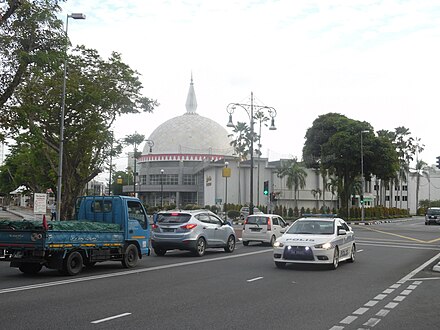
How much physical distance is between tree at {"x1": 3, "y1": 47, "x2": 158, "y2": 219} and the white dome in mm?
72807

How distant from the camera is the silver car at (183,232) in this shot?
63.6 ft

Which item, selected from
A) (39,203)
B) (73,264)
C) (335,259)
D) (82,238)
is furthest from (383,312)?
(39,203)

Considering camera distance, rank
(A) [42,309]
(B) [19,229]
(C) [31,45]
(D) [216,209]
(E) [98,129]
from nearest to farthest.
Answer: (A) [42,309], (B) [19,229], (C) [31,45], (E) [98,129], (D) [216,209]

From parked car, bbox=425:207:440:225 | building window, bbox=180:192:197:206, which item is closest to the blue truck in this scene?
parked car, bbox=425:207:440:225

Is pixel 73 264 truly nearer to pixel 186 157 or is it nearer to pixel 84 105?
pixel 84 105

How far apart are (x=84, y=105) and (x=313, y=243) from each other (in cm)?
2029

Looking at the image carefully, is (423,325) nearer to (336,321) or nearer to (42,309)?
(336,321)

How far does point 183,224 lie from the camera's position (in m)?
19.5

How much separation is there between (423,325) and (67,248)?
28.9 ft

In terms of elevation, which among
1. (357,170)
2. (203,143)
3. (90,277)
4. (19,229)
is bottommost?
(90,277)

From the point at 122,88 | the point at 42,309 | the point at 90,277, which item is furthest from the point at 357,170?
the point at 42,309

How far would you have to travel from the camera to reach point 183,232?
1938 centimetres

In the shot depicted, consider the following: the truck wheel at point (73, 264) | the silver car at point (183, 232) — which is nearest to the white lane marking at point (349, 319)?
the truck wheel at point (73, 264)

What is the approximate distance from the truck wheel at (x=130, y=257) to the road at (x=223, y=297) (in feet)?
0.84
